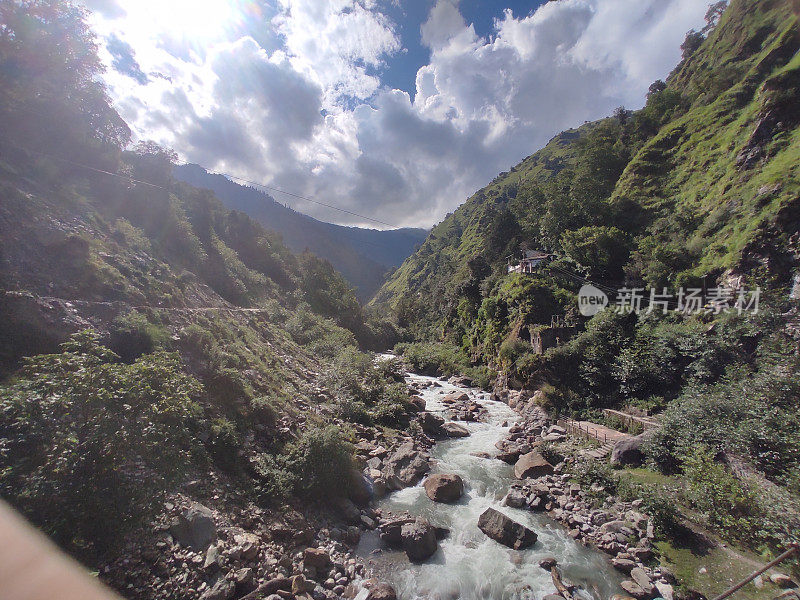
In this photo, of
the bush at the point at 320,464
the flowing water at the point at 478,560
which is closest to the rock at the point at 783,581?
the flowing water at the point at 478,560

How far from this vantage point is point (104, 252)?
1538 centimetres

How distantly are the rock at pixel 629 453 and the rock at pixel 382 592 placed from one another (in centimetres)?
1025

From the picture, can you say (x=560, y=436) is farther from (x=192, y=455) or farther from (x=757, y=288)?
(x=192, y=455)

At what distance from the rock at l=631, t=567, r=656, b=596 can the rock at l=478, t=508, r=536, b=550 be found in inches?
98.6

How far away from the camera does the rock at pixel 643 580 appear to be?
8.15 m

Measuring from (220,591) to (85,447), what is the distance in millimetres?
3890

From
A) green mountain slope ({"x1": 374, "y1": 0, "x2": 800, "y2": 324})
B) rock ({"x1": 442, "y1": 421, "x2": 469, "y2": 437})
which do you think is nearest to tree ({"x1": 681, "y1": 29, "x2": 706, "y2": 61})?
green mountain slope ({"x1": 374, "y1": 0, "x2": 800, "y2": 324})

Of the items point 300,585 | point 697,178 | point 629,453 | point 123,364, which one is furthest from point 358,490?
point 697,178

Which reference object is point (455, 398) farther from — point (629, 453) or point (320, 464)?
point (320, 464)

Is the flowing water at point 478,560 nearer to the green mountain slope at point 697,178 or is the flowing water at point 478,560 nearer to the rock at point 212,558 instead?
the rock at point 212,558

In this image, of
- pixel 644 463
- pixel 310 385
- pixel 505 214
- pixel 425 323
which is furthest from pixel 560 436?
pixel 425 323

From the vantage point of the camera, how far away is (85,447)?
228 inches

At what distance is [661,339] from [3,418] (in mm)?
23811

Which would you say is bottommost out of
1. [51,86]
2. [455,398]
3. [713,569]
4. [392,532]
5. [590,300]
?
[392,532]
